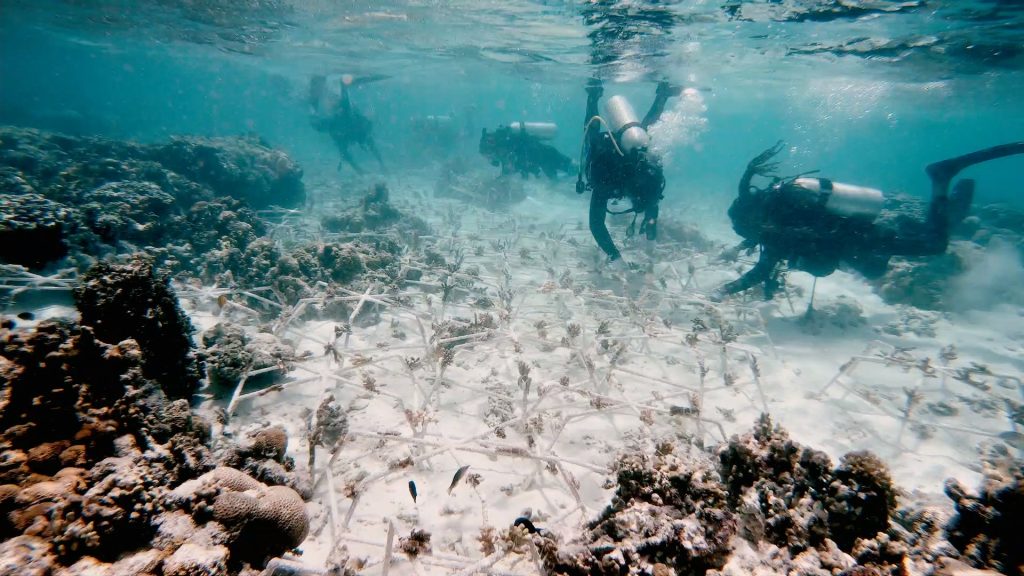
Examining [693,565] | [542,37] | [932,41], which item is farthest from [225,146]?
[932,41]

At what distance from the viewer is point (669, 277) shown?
42.3ft

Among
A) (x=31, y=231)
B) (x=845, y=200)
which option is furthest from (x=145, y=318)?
(x=845, y=200)

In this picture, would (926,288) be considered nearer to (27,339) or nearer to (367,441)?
(367,441)

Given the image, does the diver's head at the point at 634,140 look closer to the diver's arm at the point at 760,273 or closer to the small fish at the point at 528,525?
the diver's arm at the point at 760,273

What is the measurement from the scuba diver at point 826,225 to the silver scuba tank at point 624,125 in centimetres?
315

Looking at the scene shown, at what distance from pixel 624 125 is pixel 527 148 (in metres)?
6.99

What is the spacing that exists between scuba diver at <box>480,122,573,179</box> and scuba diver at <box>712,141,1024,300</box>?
849cm

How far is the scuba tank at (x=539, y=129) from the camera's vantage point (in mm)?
17328

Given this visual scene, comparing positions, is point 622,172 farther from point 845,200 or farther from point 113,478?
point 113,478

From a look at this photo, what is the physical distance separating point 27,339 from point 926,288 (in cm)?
1955

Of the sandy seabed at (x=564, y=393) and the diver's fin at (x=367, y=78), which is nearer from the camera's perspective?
the sandy seabed at (x=564, y=393)

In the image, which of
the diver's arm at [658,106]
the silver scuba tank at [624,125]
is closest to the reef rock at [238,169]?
the silver scuba tank at [624,125]

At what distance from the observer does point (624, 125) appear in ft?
37.2

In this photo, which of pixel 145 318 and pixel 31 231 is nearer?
pixel 145 318
